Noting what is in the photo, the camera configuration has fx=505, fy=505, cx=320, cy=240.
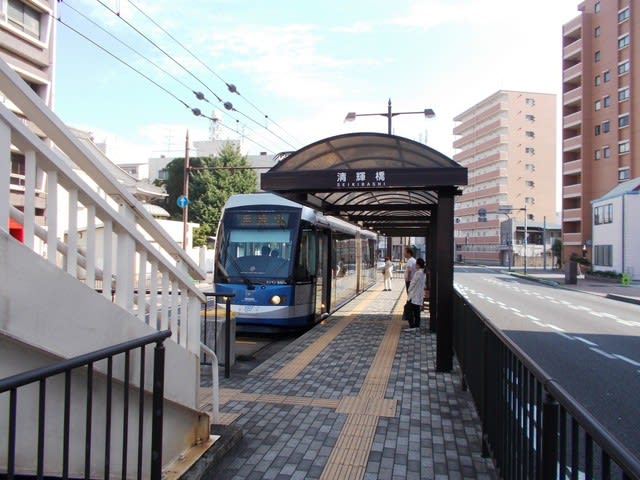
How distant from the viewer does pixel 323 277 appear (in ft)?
42.2

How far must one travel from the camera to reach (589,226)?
56938 mm

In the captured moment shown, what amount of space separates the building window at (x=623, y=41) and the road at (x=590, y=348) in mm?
42111

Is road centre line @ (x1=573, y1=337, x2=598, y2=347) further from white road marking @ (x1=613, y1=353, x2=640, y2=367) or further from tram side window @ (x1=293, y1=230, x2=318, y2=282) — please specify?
tram side window @ (x1=293, y1=230, x2=318, y2=282)

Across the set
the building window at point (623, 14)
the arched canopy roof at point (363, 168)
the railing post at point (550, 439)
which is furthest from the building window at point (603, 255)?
the railing post at point (550, 439)

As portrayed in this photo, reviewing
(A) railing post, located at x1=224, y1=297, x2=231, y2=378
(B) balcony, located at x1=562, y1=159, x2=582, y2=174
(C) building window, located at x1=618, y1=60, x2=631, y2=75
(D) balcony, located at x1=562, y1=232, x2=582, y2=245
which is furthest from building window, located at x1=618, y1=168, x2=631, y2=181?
(A) railing post, located at x1=224, y1=297, x2=231, y2=378

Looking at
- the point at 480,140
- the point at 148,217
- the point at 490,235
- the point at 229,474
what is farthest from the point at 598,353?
the point at 480,140

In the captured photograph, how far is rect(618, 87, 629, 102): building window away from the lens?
51.6m

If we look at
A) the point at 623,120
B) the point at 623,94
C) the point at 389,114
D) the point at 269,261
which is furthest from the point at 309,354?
the point at 623,94

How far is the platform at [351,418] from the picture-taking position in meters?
4.05

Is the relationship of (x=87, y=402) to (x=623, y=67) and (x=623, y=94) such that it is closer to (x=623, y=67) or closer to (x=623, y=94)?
(x=623, y=94)

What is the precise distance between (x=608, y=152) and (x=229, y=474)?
61605mm

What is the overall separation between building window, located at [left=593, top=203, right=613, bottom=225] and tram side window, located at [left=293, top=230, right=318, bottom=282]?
1416 inches

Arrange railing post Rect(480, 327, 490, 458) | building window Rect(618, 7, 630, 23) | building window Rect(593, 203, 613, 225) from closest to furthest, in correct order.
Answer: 1. railing post Rect(480, 327, 490, 458)
2. building window Rect(593, 203, 613, 225)
3. building window Rect(618, 7, 630, 23)

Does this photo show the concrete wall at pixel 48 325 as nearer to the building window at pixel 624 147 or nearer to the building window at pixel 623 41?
the building window at pixel 624 147
